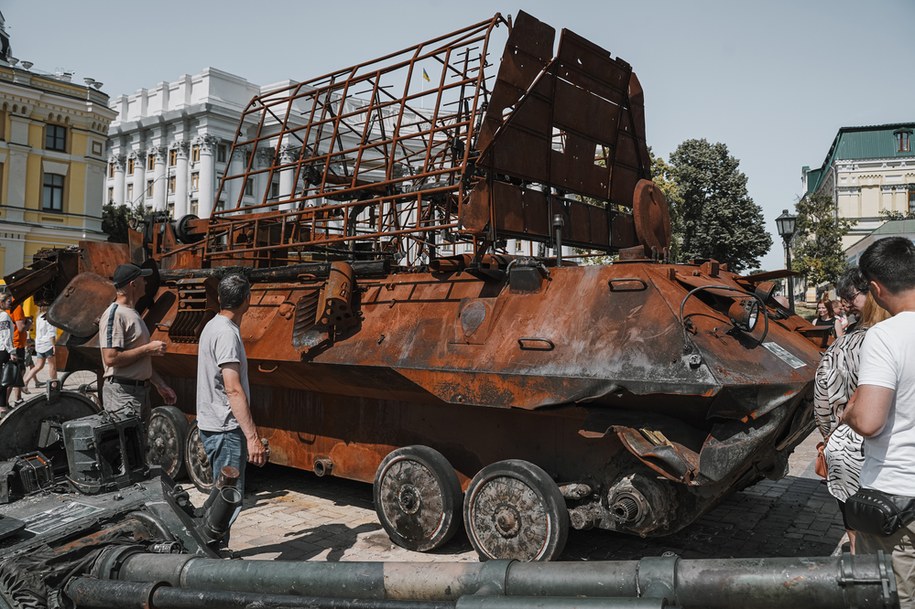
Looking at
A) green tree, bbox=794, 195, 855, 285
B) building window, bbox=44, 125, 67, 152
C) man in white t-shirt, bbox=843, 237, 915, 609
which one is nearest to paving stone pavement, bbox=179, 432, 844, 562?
man in white t-shirt, bbox=843, 237, 915, 609

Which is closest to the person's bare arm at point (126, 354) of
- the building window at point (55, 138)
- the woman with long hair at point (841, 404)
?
the woman with long hair at point (841, 404)

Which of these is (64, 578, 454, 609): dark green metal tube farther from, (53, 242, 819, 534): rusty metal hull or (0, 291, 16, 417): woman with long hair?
(0, 291, 16, 417): woman with long hair

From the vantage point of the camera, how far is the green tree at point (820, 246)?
28578mm

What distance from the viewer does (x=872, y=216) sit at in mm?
49688

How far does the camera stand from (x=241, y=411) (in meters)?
4.84

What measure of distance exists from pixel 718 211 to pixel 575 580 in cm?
3687

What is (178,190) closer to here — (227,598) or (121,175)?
(121,175)

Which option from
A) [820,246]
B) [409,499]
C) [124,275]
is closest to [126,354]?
[124,275]

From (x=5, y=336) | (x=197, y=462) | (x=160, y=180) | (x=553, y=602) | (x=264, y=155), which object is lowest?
(x=197, y=462)

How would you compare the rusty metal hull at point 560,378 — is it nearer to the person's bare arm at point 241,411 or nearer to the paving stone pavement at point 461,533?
the paving stone pavement at point 461,533

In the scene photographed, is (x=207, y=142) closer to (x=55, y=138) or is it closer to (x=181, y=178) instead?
(x=181, y=178)

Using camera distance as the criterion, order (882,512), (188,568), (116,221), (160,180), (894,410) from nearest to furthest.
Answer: (882,512), (894,410), (188,568), (116,221), (160,180)

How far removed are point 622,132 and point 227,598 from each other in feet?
22.8

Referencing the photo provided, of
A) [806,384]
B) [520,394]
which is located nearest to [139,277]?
[520,394]
